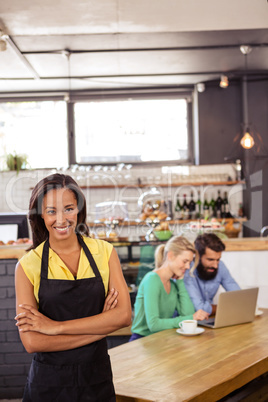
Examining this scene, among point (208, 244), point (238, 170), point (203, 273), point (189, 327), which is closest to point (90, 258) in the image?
point (189, 327)

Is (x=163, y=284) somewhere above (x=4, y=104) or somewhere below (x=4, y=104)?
below

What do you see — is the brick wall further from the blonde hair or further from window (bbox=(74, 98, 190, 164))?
window (bbox=(74, 98, 190, 164))

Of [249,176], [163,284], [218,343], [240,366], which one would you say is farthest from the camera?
[249,176]

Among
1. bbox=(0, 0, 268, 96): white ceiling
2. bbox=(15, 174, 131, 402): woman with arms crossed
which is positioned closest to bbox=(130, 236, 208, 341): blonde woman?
bbox=(15, 174, 131, 402): woman with arms crossed

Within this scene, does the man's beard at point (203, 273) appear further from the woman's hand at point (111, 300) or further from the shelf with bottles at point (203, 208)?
the shelf with bottles at point (203, 208)

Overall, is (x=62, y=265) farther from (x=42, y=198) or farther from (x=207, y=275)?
(x=207, y=275)

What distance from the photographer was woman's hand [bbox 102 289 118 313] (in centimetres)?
174

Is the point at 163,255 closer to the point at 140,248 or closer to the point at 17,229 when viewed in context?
the point at 140,248

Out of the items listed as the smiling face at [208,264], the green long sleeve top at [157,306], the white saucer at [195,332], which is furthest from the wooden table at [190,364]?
the smiling face at [208,264]

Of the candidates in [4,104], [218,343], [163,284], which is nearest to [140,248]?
[163,284]

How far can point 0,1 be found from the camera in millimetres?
4211

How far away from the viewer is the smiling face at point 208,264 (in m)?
3.58

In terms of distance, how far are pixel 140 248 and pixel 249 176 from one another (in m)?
4.02

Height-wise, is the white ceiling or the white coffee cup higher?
the white ceiling
